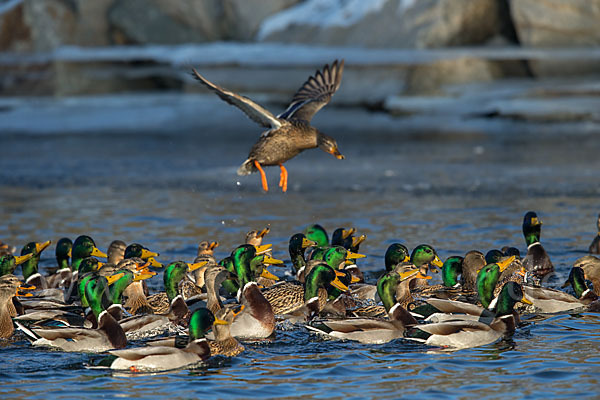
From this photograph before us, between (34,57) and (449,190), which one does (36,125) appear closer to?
(34,57)

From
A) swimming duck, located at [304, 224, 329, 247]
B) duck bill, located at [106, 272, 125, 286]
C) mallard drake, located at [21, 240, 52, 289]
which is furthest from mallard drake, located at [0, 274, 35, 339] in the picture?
swimming duck, located at [304, 224, 329, 247]

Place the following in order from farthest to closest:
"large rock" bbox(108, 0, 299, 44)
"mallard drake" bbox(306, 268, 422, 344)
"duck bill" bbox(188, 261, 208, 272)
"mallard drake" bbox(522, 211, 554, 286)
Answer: "large rock" bbox(108, 0, 299, 44) < "mallard drake" bbox(522, 211, 554, 286) < "duck bill" bbox(188, 261, 208, 272) < "mallard drake" bbox(306, 268, 422, 344)

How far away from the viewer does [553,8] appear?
19172 millimetres

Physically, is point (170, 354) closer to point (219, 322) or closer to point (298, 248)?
point (219, 322)

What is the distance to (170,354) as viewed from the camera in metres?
6.59

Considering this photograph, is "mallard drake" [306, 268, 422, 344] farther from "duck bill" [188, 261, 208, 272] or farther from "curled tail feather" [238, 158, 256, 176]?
"curled tail feather" [238, 158, 256, 176]

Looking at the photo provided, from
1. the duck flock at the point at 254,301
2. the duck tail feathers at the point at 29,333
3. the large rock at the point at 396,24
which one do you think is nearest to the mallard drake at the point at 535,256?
the duck flock at the point at 254,301

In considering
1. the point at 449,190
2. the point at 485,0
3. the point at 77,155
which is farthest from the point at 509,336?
the point at 485,0

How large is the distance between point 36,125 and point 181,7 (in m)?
4.56

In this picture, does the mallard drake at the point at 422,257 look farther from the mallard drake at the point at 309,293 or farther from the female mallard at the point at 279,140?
the female mallard at the point at 279,140

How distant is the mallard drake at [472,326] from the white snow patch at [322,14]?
44.0 ft

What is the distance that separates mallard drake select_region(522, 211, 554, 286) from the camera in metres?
9.38

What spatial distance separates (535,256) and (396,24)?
1117 centimetres

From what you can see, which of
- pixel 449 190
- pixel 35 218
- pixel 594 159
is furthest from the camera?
pixel 594 159
